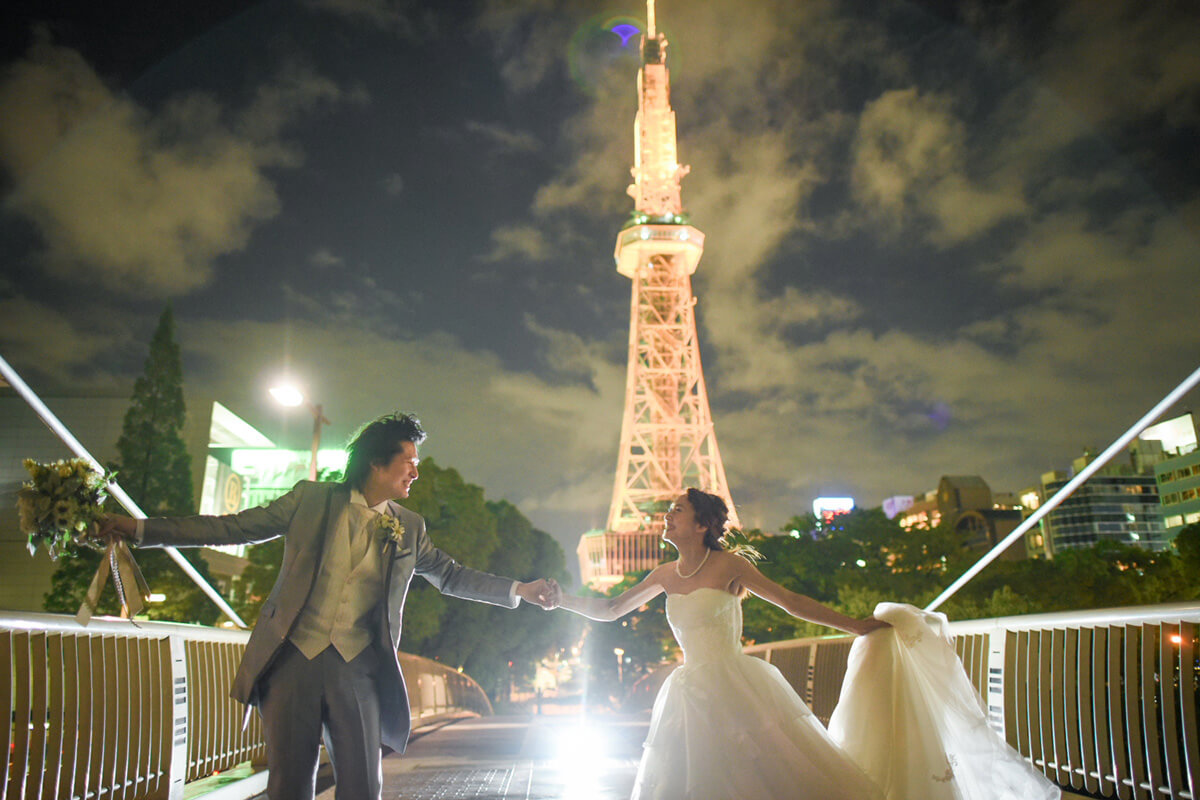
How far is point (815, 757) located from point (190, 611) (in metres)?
33.9

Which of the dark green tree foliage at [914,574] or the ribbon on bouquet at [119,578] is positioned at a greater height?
the dark green tree foliage at [914,574]

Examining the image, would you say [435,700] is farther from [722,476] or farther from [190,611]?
[722,476]

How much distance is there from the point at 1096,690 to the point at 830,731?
1358 millimetres

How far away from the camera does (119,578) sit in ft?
11.8

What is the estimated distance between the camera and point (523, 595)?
4320 mm

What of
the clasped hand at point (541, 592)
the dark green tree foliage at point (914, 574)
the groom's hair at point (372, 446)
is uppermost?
the dark green tree foliage at point (914, 574)

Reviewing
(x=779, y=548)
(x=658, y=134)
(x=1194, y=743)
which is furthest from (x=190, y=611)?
(x=658, y=134)

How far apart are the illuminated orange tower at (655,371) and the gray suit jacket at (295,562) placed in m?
75.8

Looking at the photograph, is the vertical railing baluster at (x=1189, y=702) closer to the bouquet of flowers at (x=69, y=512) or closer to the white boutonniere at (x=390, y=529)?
the white boutonniere at (x=390, y=529)

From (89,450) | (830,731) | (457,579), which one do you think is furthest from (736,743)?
(89,450)

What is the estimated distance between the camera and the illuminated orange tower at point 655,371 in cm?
8131

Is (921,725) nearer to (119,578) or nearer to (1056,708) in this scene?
(1056,708)

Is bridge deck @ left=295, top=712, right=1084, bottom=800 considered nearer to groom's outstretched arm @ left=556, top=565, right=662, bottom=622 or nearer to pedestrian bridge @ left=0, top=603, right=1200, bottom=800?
pedestrian bridge @ left=0, top=603, right=1200, bottom=800

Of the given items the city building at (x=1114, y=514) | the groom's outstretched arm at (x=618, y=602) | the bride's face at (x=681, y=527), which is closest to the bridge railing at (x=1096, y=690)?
Result: the bride's face at (x=681, y=527)
